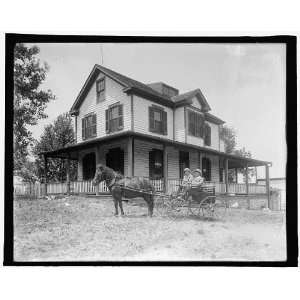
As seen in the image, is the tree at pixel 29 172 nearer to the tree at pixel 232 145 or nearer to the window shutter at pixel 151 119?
the window shutter at pixel 151 119

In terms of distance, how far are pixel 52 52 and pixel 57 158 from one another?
2473 mm

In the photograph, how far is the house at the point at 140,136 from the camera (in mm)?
10797

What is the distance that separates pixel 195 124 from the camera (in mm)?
12094

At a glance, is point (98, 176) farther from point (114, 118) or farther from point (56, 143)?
point (114, 118)

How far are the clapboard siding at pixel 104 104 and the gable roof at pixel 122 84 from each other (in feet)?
0.62

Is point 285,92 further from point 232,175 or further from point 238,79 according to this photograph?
point 232,175

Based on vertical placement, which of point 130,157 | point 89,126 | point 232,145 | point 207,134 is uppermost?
point 89,126

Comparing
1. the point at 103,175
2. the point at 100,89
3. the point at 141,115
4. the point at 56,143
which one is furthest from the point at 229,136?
the point at 56,143

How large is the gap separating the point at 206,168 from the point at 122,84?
2.92m

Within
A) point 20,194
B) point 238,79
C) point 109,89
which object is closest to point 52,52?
point 109,89

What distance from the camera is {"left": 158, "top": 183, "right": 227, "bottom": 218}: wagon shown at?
10531 mm

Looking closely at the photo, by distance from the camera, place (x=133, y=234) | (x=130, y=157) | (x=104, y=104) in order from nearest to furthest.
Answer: (x=133, y=234) → (x=130, y=157) → (x=104, y=104)

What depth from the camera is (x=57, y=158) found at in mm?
10844

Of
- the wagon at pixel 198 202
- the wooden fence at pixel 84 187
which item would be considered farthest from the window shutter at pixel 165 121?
the wagon at pixel 198 202
